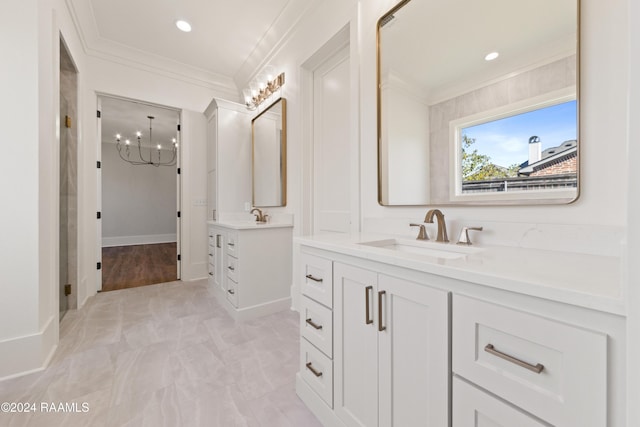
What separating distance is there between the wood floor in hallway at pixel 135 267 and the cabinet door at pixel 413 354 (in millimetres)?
3615

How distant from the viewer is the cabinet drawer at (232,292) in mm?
2422

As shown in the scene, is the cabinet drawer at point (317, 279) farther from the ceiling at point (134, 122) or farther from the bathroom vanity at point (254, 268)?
the ceiling at point (134, 122)

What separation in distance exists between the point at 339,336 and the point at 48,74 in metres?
2.49

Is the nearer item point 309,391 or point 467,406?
point 467,406

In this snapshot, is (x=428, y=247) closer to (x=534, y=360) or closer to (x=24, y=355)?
(x=534, y=360)

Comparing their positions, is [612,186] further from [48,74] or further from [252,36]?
[252,36]

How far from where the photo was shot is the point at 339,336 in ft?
3.71

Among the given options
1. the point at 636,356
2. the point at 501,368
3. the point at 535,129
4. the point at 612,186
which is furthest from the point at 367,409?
the point at 535,129

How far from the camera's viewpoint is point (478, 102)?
4.09ft

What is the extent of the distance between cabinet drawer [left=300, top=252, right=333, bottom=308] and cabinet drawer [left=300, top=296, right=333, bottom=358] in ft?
0.13

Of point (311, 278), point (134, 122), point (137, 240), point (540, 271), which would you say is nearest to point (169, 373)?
point (311, 278)

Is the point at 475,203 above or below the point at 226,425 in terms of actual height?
above

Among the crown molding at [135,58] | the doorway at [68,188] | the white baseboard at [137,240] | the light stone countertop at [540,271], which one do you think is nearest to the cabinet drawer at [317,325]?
the light stone countertop at [540,271]

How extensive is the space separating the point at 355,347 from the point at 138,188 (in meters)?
8.01
